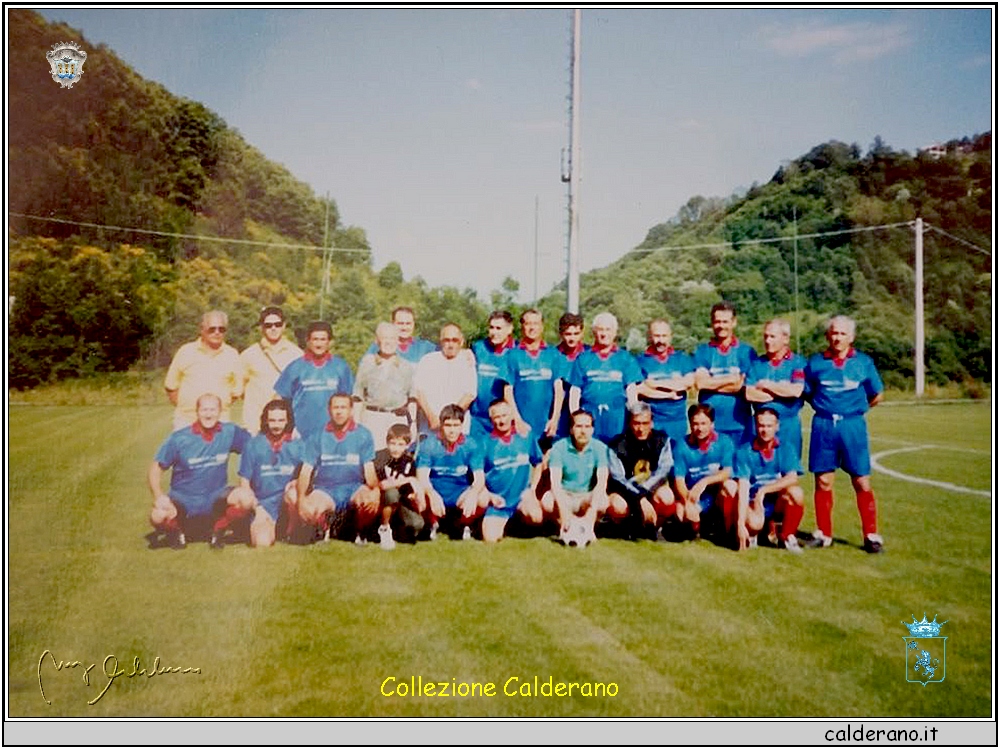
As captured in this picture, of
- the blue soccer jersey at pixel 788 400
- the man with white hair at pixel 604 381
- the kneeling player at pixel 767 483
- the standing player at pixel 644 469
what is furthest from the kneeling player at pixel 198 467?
the blue soccer jersey at pixel 788 400

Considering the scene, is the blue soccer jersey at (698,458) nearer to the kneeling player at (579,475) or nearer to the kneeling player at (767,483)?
the kneeling player at (767,483)

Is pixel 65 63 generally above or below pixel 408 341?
above

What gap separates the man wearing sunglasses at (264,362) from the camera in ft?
10.5

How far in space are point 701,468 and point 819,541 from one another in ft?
1.81

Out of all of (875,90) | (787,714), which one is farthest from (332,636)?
(875,90)

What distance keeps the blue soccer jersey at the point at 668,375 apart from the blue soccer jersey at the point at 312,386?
3.99 ft

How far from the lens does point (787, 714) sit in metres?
2.77

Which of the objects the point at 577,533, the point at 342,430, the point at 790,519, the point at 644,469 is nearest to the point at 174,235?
the point at 342,430

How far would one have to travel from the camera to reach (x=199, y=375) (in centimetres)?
321

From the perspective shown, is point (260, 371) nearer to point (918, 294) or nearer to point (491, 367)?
point (491, 367)

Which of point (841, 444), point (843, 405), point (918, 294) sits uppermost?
point (918, 294)

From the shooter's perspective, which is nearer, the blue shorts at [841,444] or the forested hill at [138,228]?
the forested hill at [138,228]

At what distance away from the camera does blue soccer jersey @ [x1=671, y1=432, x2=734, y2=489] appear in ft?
10.8
